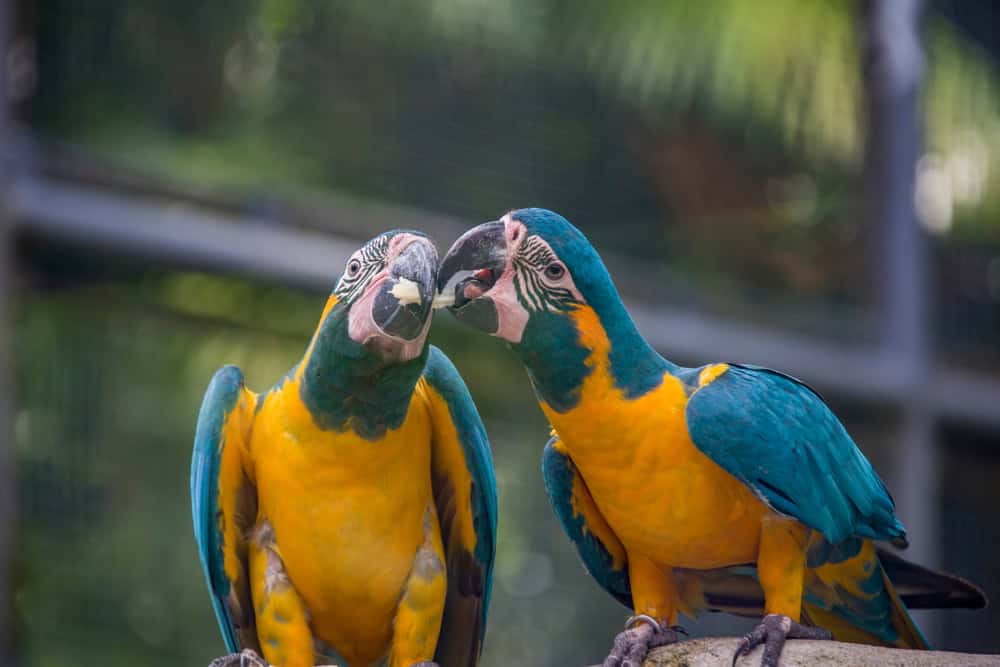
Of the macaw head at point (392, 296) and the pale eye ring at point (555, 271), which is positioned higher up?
the pale eye ring at point (555, 271)

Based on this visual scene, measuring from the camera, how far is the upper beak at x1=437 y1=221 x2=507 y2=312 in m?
2.31

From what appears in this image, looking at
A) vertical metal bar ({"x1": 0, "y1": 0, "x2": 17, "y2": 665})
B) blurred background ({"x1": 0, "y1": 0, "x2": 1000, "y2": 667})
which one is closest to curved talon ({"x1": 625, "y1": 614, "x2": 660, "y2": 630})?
blurred background ({"x1": 0, "y1": 0, "x2": 1000, "y2": 667})

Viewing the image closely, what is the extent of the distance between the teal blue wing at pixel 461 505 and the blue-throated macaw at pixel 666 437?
0.69 feet

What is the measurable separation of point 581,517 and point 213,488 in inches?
29.6

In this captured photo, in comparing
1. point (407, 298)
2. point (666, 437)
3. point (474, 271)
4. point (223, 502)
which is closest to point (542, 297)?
point (474, 271)

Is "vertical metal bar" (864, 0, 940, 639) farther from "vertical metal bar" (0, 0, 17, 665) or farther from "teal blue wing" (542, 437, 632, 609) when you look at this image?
"vertical metal bar" (0, 0, 17, 665)

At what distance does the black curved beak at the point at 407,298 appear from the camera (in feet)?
7.30

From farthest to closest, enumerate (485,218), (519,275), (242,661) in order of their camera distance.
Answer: (485,218), (242,661), (519,275)

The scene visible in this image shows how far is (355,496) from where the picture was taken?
2.44m

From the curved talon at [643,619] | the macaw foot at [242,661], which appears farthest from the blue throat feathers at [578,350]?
the macaw foot at [242,661]

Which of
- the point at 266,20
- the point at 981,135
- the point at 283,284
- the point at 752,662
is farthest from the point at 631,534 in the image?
the point at 981,135

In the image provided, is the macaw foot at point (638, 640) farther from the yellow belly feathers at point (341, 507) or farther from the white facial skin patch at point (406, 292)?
the white facial skin patch at point (406, 292)

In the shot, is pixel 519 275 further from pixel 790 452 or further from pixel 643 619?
pixel 643 619

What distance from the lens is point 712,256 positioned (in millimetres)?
4848
